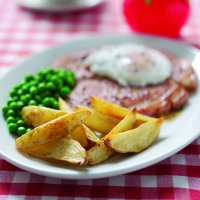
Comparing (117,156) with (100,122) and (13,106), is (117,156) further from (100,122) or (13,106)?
(13,106)

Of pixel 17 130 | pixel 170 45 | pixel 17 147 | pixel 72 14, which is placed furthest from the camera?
pixel 72 14

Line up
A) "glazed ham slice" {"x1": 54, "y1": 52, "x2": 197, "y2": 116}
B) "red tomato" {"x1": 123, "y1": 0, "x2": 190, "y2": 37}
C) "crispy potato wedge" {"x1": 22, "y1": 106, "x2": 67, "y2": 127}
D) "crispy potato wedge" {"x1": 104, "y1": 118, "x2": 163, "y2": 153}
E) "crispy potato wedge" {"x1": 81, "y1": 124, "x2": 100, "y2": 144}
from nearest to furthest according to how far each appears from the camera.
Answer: "crispy potato wedge" {"x1": 104, "y1": 118, "x2": 163, "y2": 153} < "crispy potato wedge" {"x1": 81, "y1": 124, "x2": 100, "y2": 144} < "crispy potato wedge" {"x1": 22, "y1": 106, "x2": 67, "y2": 127} < "glazed ham slice" {"x1": 54, "y1": 52, "x2": 197, "y2": 116} < "red tomato" {"x1": 123, "y1": 0, "x2": 190, "y2": 37}

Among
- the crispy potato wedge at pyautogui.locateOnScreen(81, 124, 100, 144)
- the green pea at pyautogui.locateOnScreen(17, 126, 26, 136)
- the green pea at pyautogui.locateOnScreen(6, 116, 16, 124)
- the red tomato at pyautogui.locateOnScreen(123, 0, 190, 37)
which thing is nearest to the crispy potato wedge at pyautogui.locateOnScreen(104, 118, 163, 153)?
the crispy potato wedge at pyautogui.locateOnScreen(81, 124, 100, 144)

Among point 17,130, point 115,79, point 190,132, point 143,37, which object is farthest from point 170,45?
point 17,130

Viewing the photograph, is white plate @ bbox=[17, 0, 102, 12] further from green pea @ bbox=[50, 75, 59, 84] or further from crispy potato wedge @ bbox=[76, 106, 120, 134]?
crispy potato wedge @ bbox=[76, 106, 120, 134]

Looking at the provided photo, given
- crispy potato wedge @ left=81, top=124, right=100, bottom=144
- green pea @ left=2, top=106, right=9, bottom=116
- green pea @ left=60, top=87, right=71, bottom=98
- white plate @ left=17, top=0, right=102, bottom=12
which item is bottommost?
green pea @ left=60, top=87, right=71, bottom=98

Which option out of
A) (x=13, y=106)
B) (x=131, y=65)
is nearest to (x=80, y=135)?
(x=13, y=106)

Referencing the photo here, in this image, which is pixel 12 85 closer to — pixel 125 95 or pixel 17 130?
pixel 17 130
